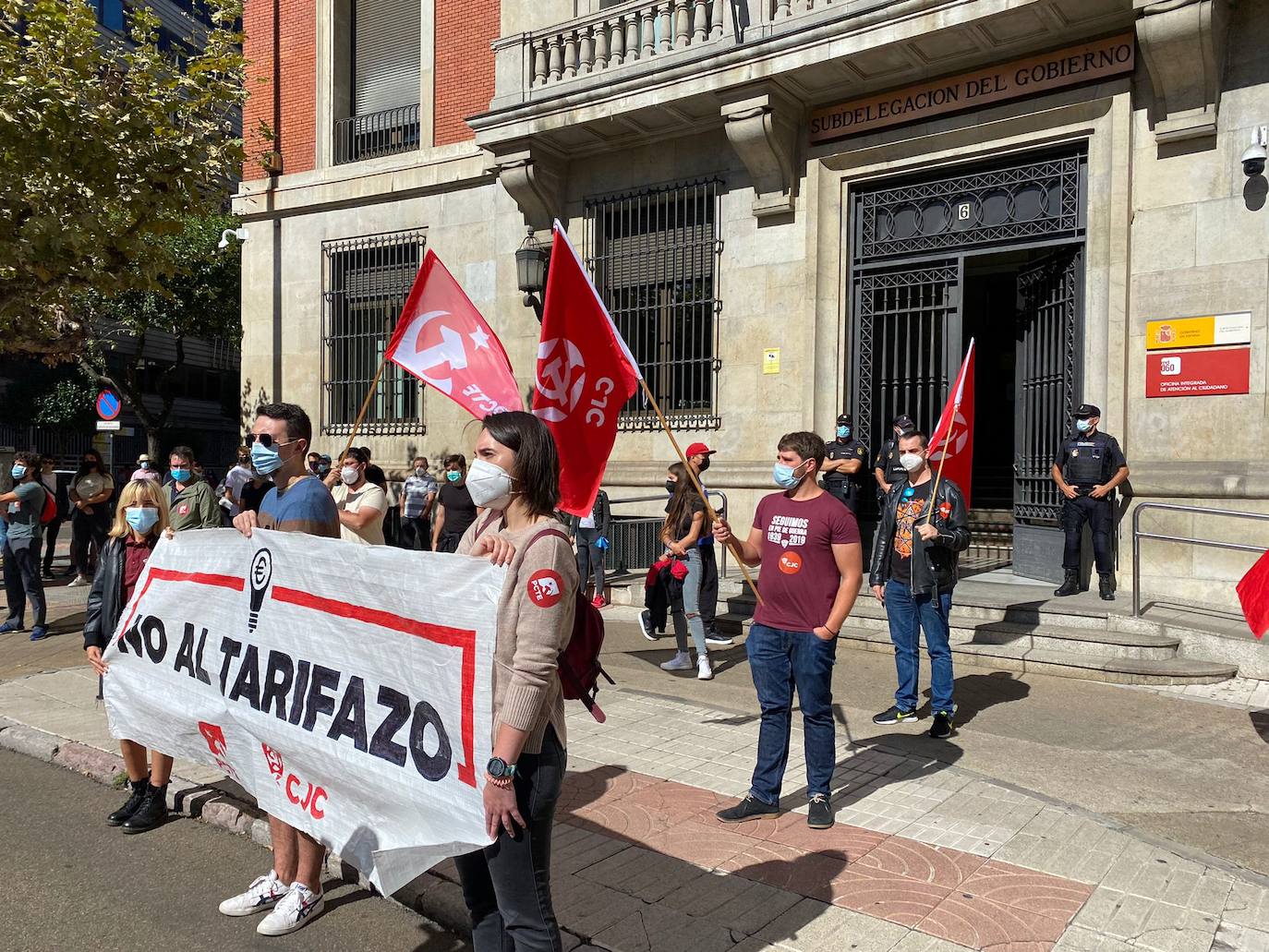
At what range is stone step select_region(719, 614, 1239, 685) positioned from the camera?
729cm

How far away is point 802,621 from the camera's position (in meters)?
4.56

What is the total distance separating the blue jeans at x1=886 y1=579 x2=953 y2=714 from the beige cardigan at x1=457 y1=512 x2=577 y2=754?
13.6 feet

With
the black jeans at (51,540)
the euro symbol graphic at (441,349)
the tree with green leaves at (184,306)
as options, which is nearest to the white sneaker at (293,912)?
the euro symbol graphic at (441,349)

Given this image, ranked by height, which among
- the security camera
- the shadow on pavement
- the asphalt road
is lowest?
the asphalt road

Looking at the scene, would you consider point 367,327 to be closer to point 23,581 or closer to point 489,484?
point 23,581

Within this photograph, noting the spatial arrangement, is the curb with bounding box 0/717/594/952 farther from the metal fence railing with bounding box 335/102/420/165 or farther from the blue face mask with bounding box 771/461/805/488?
the metal fence railing with bounding box 335/102/420/165

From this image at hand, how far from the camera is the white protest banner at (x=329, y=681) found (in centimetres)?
270

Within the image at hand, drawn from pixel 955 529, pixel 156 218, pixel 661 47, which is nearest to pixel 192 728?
pixel 955 529

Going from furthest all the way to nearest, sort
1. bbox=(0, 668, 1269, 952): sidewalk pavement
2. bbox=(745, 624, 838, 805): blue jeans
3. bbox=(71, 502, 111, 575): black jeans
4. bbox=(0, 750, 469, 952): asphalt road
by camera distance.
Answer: bbox=(71, 502, 111, 575): black jeans, bbox=(745, 624, 838, 805): blue jeans, bbox=(0, 750, 469, 952): asphalt road, bbox=(0, 668, 1269, 952): sidewalk pavement

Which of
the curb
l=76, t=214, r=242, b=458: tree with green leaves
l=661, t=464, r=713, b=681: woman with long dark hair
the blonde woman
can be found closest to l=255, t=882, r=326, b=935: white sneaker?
the curb

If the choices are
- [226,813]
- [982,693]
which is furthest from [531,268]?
[226,813]

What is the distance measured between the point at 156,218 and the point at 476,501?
10134 mm

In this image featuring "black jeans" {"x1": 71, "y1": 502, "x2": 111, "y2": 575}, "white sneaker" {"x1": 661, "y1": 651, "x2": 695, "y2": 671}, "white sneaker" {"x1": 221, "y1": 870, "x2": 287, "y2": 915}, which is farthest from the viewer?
"black jeans" {"x1": 71, "y1": 502, "x2": 111, "y2": 575}

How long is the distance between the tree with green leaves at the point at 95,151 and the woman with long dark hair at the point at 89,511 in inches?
84.0
